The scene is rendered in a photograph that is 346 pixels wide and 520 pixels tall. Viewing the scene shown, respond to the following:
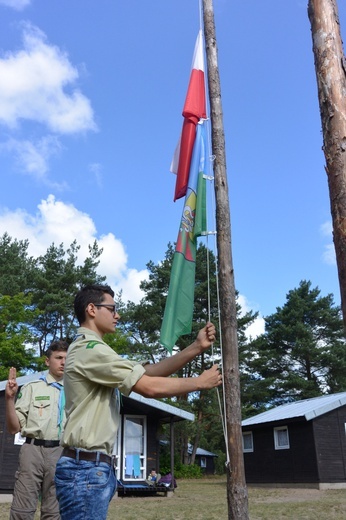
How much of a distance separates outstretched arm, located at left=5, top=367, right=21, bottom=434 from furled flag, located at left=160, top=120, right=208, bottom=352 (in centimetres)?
155

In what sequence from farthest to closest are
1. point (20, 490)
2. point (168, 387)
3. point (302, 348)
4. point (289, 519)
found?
point (302, 348), point (289, 519), point (20, 490), point (168, 387)

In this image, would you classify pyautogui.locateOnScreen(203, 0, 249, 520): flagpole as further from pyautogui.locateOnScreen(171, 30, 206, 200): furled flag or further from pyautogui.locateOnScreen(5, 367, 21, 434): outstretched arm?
pyautogui.locateOnScreen(5, 367, 21, 434): outstretched arm

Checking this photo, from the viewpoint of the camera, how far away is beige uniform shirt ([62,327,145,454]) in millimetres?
2916

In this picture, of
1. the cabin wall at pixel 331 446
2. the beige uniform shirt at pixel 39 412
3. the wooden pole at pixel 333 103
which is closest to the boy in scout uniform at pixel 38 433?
the beige uniform shirt at pixel 39 412

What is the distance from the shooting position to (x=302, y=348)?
1703 inches

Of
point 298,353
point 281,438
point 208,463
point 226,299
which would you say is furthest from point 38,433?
point 208,463

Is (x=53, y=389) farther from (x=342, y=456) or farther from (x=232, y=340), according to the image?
(x=342, y=456)

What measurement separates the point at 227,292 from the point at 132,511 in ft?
31.2

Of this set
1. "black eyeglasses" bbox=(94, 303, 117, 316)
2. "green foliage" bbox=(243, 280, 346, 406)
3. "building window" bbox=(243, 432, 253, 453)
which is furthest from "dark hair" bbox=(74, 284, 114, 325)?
"green foliage" bbox=(243, 280, 346, 406)

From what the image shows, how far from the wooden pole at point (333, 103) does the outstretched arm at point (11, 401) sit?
2.89 m

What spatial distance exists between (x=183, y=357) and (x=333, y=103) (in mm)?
2263

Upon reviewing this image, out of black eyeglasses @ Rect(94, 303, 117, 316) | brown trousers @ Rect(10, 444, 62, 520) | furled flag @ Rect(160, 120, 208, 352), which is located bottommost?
brown trousers @ Rect(10, 444, 62, 520)

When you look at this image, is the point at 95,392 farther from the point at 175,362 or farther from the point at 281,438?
the point at 281,438

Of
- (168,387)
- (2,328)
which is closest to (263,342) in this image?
(2,328)
